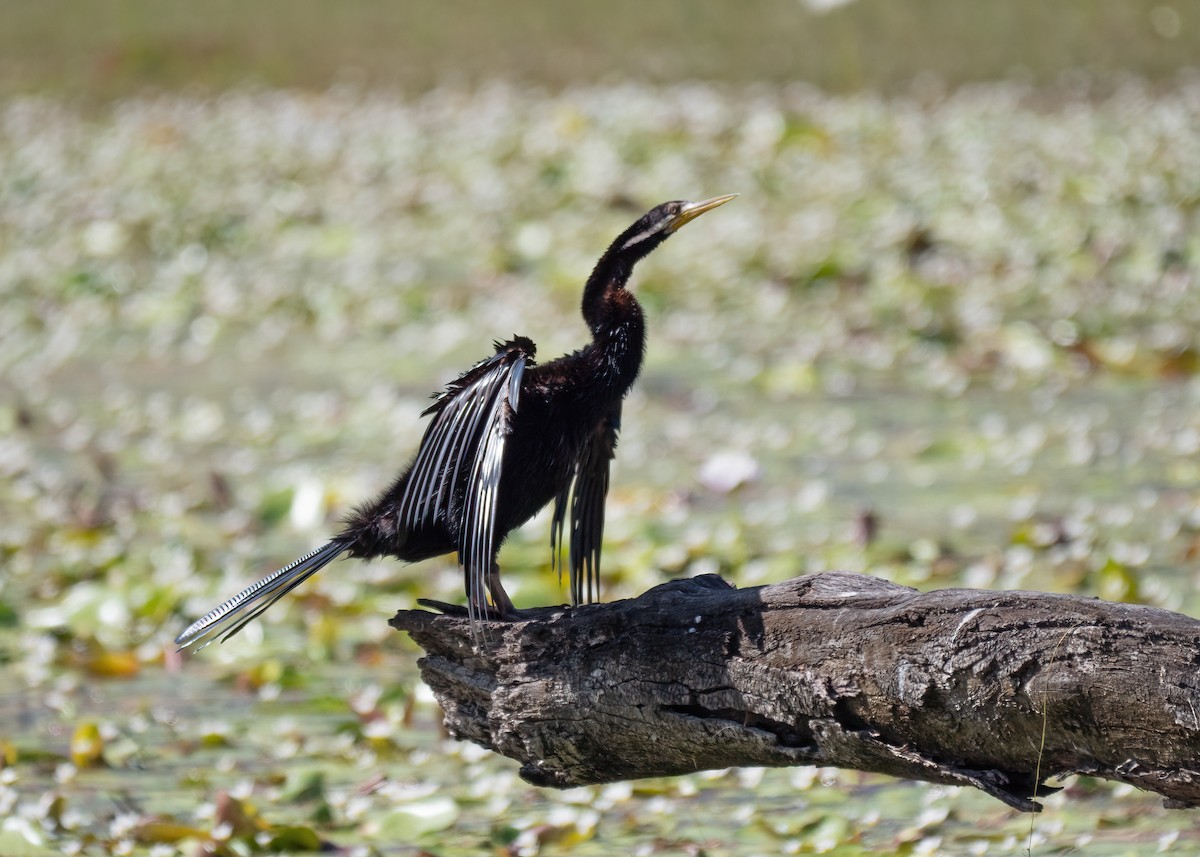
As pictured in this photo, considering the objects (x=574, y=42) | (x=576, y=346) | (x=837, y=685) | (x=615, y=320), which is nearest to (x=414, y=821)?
(x=615, y=320)

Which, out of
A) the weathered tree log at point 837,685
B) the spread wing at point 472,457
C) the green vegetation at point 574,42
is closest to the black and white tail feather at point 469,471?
the spread wing at point 472,457

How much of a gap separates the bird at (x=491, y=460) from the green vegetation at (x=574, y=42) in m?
10.3

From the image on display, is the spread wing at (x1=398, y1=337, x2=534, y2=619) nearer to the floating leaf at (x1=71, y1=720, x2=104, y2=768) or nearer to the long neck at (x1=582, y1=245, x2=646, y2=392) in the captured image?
the long neck at (x1=582, y1=245, x2=646, y2=392)

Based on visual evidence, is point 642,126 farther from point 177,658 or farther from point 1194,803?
point 1194,803

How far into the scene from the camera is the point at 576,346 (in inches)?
303

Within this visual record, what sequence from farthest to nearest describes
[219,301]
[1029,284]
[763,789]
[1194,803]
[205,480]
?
1. [219,301]
2. [1029,284]
3. [205,480]
4. [763,789]
5. [1194,803]

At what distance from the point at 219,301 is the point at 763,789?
585 centimetres

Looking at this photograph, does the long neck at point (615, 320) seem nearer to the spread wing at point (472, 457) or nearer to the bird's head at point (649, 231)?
the bird's head at point (649, 231)

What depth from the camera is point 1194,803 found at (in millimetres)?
2016

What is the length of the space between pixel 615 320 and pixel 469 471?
408 mm

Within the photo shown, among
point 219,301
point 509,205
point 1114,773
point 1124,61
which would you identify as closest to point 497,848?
point 1114,773

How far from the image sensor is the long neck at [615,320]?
280 cm

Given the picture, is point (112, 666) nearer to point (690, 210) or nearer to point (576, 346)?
point (690, 210)

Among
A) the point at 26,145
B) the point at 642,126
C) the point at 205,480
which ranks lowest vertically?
the point at 205,480
